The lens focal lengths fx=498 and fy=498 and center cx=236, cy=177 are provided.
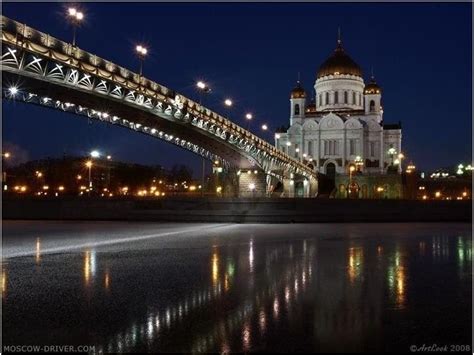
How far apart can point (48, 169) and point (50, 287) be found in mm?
100238

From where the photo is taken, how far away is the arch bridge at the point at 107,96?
96.2 feet

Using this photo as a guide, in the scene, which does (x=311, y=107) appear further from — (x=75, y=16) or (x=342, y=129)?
(x=75, y=16)

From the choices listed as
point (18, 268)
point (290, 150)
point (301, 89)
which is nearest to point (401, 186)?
point (290, 150)

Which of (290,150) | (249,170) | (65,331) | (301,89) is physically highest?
(301,89)

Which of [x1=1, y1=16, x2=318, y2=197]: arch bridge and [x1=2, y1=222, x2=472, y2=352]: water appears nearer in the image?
[x1=2, y1=222, x2=472, y2=352]: water

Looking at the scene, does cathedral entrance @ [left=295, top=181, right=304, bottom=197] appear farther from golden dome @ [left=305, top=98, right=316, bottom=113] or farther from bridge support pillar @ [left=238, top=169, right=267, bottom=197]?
golden dome @ [left=305, top=98, right=316, bottom=113]

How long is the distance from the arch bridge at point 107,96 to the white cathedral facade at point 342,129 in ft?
157

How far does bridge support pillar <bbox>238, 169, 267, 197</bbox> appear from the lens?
8674 cm

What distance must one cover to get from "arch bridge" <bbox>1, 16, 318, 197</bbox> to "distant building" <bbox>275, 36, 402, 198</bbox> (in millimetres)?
47677

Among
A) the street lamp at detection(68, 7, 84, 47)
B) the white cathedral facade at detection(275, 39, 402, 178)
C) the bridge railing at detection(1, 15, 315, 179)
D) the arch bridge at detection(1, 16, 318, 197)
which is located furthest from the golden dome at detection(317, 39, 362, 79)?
the street lamp at detection(68, 7, 84, 47)

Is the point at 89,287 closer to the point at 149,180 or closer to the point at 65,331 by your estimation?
the point at 65,331

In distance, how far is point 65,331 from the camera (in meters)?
8.39

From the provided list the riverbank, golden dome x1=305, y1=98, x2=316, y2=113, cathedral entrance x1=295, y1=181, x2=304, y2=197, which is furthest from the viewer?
golden dome x1=305, y1=98, x2=316, y2=113

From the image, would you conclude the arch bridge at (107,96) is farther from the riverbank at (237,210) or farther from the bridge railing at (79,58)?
the riverbank at (237,210)
